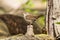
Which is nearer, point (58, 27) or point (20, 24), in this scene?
point (58, 27)

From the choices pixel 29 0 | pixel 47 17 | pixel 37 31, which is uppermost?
pixel 29 0

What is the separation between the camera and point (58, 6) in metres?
1.69

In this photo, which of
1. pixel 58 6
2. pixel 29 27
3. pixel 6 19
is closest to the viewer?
pixel 29 27

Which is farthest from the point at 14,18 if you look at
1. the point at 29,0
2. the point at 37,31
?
the point at 29,0

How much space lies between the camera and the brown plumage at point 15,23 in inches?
88.8

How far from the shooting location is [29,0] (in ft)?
10.2

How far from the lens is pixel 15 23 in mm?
2369

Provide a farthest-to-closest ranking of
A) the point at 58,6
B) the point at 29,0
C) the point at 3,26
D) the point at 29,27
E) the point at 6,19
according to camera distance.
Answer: the point at 29,0, the point at 6,19, the point at 3,26, the point at 58,6, the point at 29,27

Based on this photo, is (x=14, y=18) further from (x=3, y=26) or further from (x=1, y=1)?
(x=1, y=1)

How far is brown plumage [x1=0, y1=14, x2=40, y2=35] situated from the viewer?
7.40 ft

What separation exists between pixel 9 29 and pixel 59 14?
2.78 ft

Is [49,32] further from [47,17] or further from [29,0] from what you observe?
[29,0]

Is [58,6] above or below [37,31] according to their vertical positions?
above

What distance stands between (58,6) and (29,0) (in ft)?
4.75
